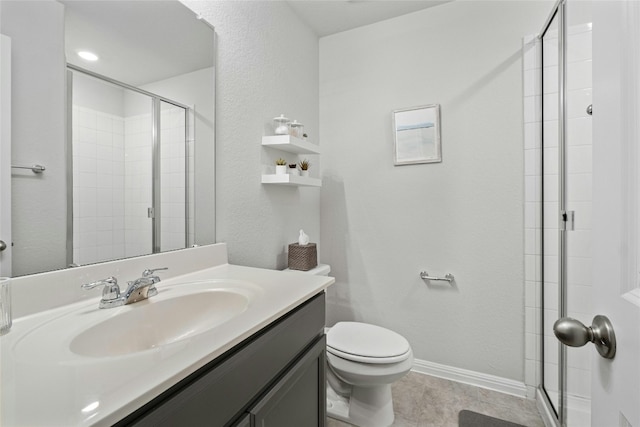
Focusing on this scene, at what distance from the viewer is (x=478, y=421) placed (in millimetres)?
1555

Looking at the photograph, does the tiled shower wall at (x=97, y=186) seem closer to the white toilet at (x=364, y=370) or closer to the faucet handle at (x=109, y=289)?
the faucet handle at (x=109, y=289)

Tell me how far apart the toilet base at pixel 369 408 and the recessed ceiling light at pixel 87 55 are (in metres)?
1.81

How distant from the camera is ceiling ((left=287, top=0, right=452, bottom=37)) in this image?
192 centimetres

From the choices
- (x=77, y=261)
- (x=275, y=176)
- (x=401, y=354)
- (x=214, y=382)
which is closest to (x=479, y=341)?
(x=401, y=354)

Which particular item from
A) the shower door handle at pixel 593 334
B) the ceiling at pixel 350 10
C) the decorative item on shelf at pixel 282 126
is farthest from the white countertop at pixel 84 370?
the ceiling at pixel 350 10

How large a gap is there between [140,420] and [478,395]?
194 cm

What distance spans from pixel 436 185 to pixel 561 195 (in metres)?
0.67

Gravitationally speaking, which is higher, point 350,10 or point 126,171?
point 350,10

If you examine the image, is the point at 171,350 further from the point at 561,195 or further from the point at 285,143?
the point at 561,195

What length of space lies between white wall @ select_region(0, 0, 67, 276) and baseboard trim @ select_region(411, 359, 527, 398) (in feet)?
6.74

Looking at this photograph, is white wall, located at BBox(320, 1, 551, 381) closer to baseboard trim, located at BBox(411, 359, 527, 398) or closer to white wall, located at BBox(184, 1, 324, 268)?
baseboard trim, located at BBox(411, 359, 527, 398)

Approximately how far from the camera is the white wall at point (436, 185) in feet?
5.85

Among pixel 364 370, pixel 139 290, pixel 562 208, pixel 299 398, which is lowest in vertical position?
pixel 364 370

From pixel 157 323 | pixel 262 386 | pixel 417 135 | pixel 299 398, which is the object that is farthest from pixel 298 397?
pixel 417 135
